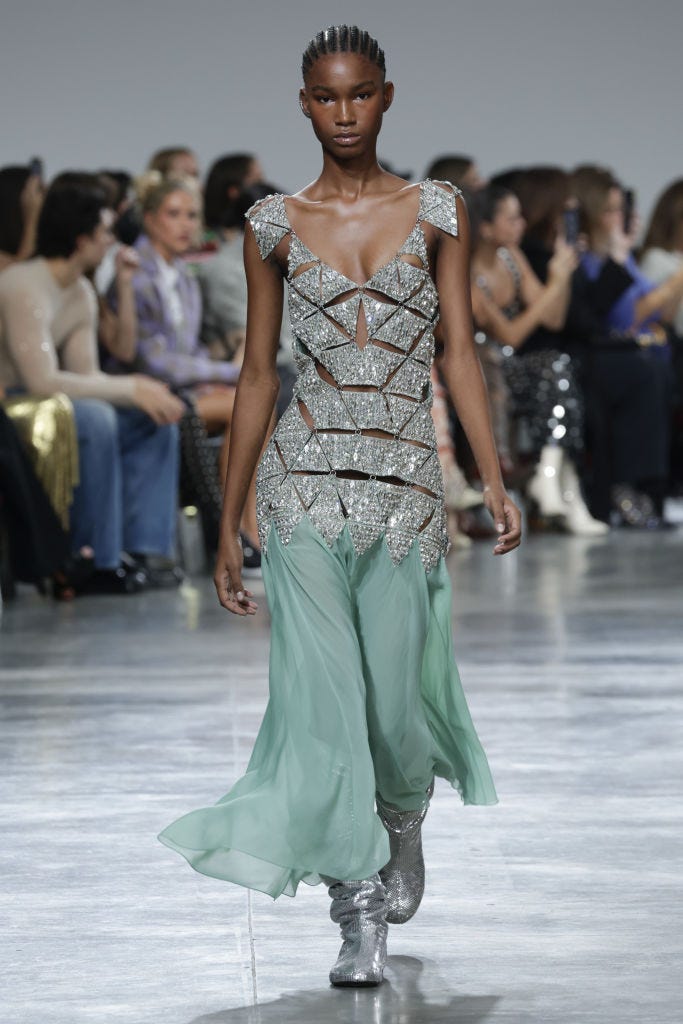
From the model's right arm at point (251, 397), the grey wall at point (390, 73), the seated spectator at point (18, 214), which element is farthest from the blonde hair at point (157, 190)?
the model's right arm at point (251, 397)

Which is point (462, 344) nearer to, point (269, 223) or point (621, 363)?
point (269, 223)

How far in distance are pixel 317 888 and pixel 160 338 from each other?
4.38 m

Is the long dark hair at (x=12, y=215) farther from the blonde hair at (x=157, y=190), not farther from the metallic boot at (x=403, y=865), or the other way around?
the metallic boot at (x=403, y=865)

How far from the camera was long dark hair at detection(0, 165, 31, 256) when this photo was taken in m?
6.77

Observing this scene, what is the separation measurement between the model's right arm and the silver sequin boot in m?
0.36

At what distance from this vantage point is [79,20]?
34.6ft

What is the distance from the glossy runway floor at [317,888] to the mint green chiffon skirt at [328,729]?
14 centimetres

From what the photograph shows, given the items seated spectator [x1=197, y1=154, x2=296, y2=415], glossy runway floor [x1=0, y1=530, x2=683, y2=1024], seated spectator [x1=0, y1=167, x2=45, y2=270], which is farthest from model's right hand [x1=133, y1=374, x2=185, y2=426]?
glossy runway floor [x1=0, y1=530, x2=683, y2=1024]

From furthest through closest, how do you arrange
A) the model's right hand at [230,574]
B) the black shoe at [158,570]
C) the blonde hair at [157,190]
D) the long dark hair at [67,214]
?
1. the blonde hair at [157,190]
2. the black shoe at [158,570]
3. the long dark hair at [67,214]
4. the model's right hand at [230,574]

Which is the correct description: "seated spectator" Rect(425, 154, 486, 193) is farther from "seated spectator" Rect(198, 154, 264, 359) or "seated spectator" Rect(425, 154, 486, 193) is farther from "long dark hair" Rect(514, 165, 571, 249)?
"seated spectator" Rect(198, 154, 264, 359)

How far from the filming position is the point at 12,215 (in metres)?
6.80

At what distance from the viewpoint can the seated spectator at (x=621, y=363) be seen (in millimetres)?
8789

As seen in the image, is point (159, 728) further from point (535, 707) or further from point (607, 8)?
point (607, 8)

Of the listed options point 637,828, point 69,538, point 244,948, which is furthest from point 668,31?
point 244,948
